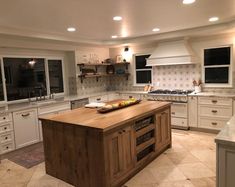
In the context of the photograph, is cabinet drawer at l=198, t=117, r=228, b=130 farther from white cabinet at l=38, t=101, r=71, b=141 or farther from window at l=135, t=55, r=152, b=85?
white cabinet at l=38, t=101, r=71, b=141

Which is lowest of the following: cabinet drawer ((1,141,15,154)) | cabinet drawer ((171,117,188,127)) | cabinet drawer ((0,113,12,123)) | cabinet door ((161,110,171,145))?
cabinet drawer ((1,141,15,154))

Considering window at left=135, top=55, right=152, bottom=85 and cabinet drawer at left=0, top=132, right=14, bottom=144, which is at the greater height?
window at left=135, top=55, right=152, bottom=85

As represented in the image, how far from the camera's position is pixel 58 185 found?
2732 mm

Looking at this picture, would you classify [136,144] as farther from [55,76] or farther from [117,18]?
[55,76]

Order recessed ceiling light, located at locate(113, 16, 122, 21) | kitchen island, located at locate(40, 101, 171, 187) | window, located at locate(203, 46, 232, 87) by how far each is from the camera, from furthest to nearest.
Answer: window, located at locate(203, 46, 232, 87) → recessed ceiling light, located at locate(113, 16, 122, 21) → kitchen island, located at locate(40, 101, 171, 187)

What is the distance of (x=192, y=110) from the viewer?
187 inches

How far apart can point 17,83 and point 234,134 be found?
4.49 metres

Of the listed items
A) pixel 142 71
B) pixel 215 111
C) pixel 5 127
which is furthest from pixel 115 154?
pixel 142 71

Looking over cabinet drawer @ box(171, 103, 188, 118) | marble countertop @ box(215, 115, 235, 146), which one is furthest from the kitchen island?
cabinet drawer @ box(171, 103, 188, 118)

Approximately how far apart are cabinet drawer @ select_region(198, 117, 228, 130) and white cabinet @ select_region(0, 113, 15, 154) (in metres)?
4.08

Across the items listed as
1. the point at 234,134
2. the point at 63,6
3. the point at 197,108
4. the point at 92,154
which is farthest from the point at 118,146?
the point at 197,108

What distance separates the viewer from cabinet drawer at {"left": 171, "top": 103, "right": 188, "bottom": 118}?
4.82 m

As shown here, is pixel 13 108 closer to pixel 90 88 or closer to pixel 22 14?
pixel 22 14

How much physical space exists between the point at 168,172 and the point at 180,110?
2.20 meters
